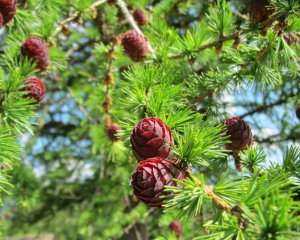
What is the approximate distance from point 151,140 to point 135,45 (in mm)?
554

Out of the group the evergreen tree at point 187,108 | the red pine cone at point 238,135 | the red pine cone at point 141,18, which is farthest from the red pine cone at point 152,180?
the red pine cone at point 141,18

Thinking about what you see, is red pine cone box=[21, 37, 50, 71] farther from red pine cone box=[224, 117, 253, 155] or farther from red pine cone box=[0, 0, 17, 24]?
red pine cone box=[224, 117, 253, 155]

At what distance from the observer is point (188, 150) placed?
614 mm

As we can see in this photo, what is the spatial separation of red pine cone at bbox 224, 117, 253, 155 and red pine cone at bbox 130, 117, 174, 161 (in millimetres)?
221

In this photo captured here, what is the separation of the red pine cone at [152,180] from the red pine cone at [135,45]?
0.61 metres

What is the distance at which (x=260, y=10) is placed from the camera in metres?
0.86

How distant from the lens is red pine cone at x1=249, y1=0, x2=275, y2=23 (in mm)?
844

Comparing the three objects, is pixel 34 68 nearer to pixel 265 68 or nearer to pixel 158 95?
pixel 158 95

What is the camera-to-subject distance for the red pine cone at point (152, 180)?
563 millimetres

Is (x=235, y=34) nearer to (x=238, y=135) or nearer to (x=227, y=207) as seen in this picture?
(x=238, y=135)

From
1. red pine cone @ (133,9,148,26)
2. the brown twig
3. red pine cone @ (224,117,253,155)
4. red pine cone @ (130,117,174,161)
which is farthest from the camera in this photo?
red pine cone @ (133,9,148,26)

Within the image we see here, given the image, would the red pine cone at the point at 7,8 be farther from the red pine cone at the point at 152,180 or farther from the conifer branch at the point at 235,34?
the red pine cone at the point at 152,180

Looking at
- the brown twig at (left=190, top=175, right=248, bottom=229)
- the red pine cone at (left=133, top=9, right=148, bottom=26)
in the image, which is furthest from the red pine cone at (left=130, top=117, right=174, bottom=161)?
the red pine cone at (left=133, top=9, right=148, bottom=26)

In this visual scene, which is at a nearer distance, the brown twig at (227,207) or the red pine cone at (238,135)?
the brown twig at (227,207)
